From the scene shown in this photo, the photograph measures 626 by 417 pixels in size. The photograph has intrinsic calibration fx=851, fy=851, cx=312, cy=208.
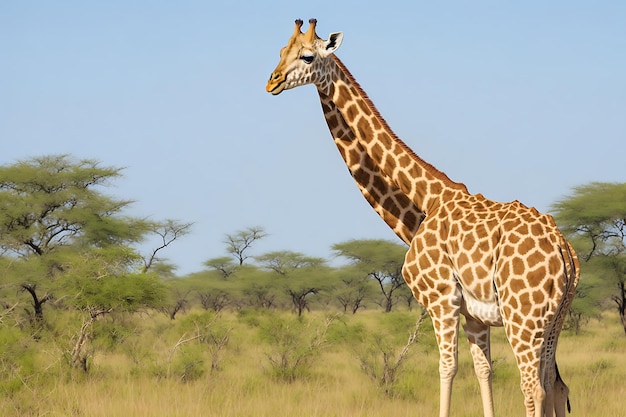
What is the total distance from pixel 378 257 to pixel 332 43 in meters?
28.7

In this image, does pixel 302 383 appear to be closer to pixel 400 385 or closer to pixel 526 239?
pixel 400 385

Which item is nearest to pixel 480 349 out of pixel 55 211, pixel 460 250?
pixel 460 250

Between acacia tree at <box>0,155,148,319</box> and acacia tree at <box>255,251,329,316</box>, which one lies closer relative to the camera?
acacia tree at <box>0,155,148,319</box>

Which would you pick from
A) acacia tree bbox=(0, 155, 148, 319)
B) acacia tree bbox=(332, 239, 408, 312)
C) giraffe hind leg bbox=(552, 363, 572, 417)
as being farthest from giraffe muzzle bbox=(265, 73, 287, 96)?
acacia tree bbox=(332, 239, 408, 312)

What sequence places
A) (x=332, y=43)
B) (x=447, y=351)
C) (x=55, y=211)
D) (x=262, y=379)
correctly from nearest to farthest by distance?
(x=447, y=351)
(x=332, y=43)
(x=262, y=379)
(x=55, y=211)

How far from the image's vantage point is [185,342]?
47.0 feet

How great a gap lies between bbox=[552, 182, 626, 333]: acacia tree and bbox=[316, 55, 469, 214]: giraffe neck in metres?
18.9

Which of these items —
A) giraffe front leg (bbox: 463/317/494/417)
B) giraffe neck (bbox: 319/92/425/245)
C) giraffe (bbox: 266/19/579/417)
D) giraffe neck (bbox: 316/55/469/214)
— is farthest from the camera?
giraffe neck (bbox: 319/92/425/245)

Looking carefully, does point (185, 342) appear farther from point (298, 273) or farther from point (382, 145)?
point (298, 273)

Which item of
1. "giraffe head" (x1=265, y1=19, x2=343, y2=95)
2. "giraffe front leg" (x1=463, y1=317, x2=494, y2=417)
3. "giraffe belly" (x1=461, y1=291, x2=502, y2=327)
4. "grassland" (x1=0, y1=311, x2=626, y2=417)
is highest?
"giraffe head" (x1=265, y1=19, x2=343, y2=95)

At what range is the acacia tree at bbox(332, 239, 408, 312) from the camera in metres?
35.2

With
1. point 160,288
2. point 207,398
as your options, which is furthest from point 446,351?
point 160,288

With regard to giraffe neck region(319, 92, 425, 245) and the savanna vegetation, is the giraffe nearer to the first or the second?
giraffe neck region(319, 92, 425, 245)

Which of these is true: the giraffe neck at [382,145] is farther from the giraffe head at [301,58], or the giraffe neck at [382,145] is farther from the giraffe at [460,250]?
the giraffe head at [301,58]
